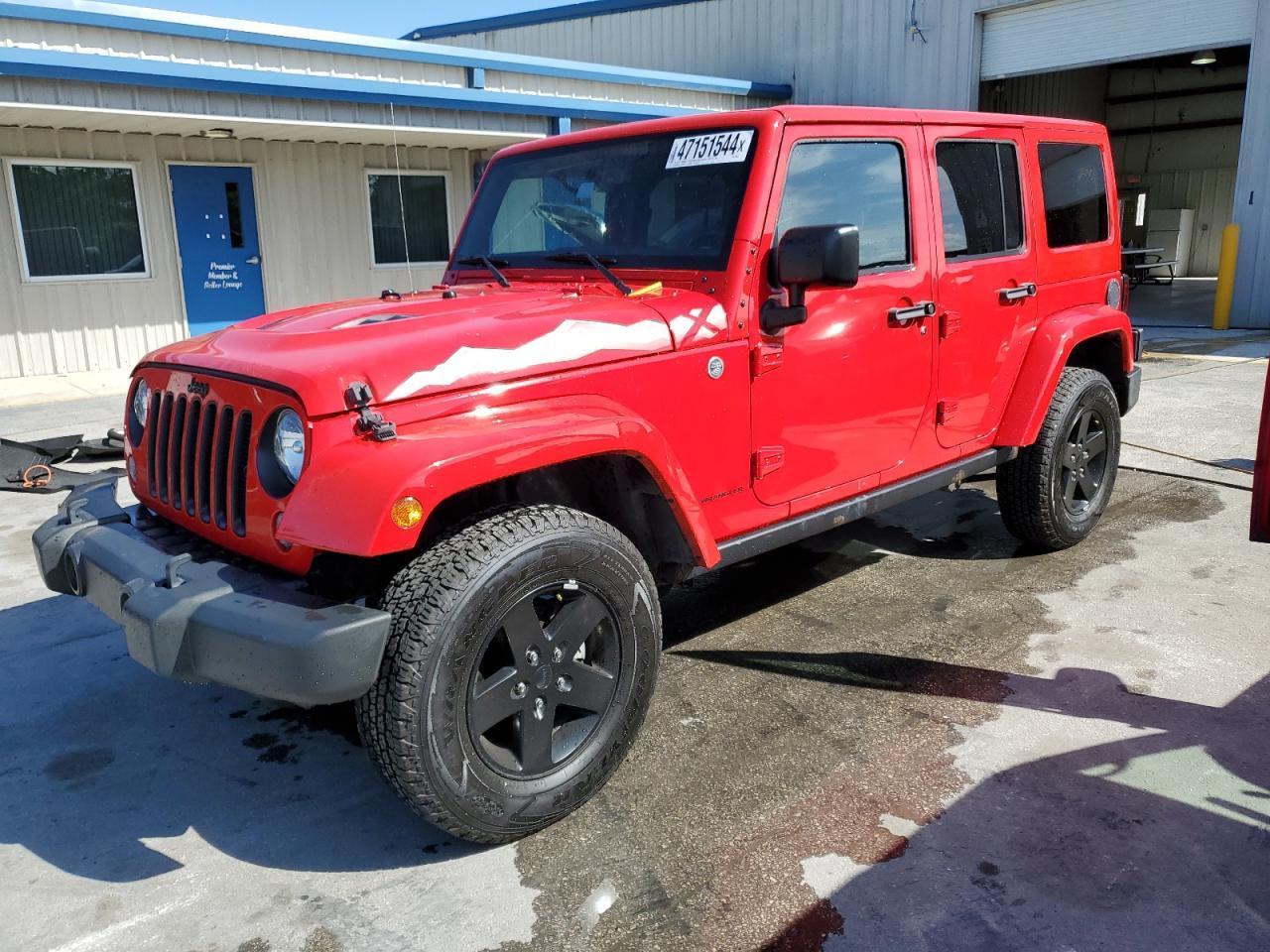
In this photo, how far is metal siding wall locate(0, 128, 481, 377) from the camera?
1008 cm

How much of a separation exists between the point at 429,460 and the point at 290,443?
0.40 meters

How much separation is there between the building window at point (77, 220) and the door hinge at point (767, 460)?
9.70 meters

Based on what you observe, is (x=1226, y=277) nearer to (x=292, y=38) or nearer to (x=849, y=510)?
(x=292, y=38)

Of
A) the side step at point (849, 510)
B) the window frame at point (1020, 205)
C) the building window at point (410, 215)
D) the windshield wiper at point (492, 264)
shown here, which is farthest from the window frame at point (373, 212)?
the side step at point (849, 510)

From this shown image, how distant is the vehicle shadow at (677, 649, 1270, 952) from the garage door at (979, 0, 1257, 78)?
12.3 m

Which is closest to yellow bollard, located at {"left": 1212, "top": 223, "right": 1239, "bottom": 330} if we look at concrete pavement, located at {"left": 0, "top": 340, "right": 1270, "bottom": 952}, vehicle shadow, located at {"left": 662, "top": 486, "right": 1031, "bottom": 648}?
vehicle shadow, located at {"left": 662, "top": 486, "right": 1031, "bottom": 648}

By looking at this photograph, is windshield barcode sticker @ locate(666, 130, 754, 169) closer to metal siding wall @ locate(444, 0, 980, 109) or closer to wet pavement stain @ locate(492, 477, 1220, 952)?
wet pavement stain @ locate(492, 477, 1220, 952)

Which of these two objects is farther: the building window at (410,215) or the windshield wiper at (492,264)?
the building window at (410,215)

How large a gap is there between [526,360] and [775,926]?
59.6 inches

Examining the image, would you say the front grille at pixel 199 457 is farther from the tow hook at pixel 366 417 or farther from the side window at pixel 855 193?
the side window at pixel 855 193

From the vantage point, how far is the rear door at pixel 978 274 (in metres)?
3.80

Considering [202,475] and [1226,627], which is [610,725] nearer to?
[202,475]

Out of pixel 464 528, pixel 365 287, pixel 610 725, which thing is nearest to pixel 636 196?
pixel 464 528

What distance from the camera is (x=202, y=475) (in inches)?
108
